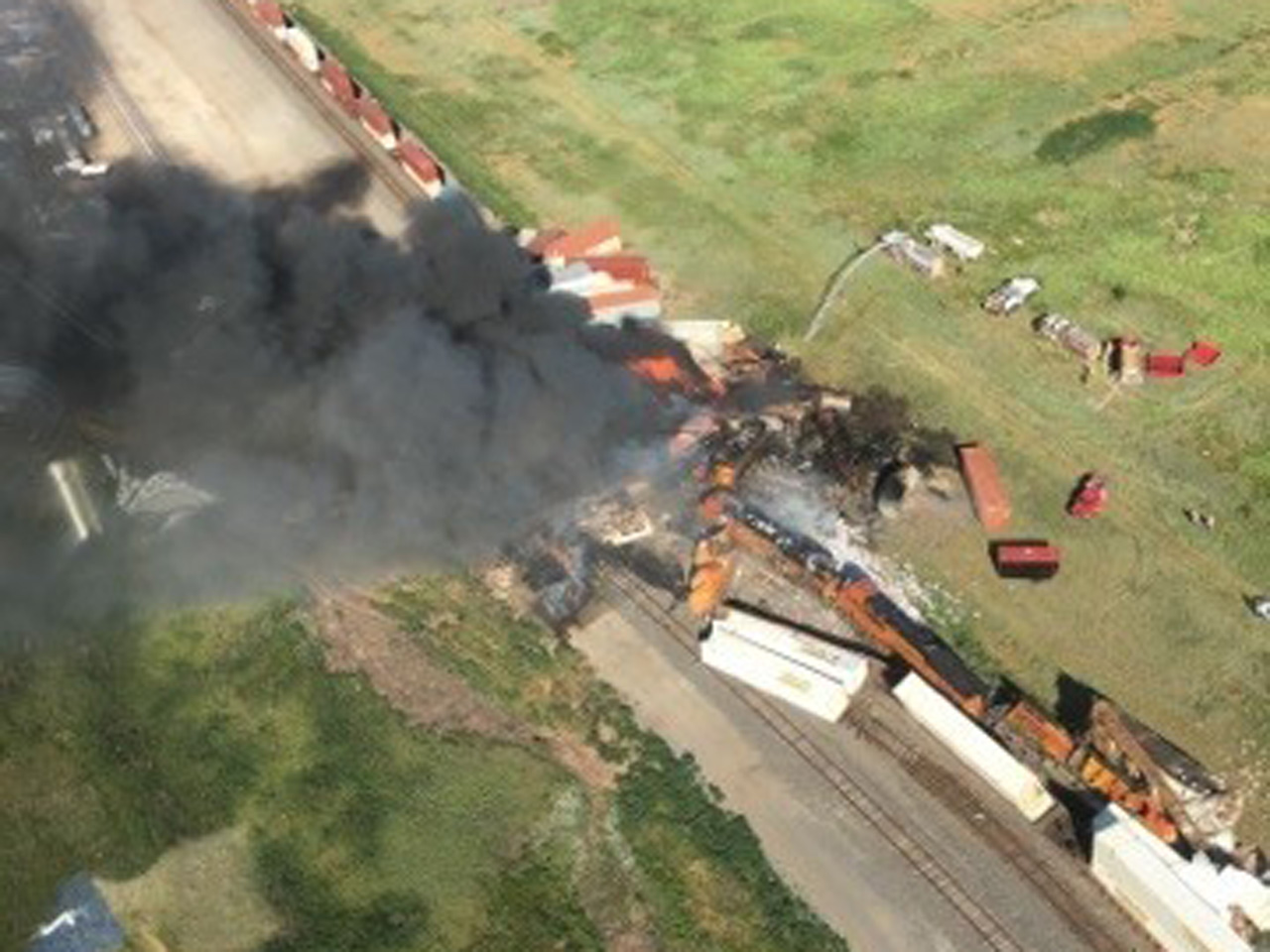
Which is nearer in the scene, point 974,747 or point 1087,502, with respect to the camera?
point 974,747

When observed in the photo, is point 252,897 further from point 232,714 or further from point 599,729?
point 599,729

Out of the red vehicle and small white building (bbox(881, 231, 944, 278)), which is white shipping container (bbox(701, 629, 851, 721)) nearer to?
the red vehicle

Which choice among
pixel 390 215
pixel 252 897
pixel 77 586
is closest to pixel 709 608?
pixel 252 897

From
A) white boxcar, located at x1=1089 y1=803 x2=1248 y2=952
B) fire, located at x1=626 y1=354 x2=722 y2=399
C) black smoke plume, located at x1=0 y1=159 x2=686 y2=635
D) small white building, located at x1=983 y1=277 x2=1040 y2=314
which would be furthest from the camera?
small white building, located at x1=983 y1=277 x2=1040 y2=314

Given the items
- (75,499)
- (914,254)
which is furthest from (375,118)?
(914,254)

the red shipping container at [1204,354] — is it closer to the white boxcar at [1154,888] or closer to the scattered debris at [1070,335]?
the scattered debris at [1070,335]

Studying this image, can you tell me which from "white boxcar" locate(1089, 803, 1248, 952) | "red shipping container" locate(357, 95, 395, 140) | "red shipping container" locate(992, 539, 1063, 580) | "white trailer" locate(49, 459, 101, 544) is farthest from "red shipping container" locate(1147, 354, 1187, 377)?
"white trailer" locate(49, 459, 101, 544)

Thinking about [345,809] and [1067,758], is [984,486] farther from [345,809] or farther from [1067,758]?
[345,809]
